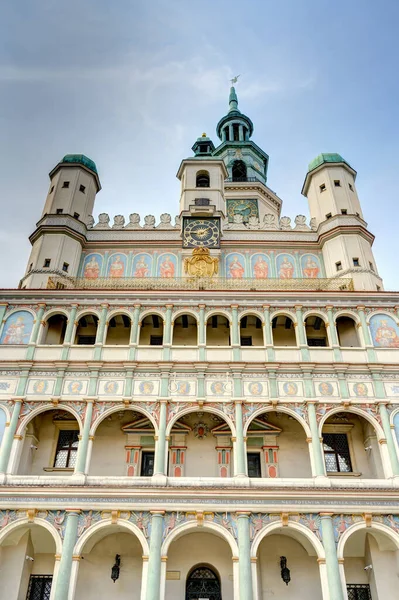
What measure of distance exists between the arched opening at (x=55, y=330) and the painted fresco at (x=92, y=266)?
3.99m

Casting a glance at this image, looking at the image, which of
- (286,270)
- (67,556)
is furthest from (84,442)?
(286,270)

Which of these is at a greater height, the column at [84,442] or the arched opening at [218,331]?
the arched opening at [218,331]

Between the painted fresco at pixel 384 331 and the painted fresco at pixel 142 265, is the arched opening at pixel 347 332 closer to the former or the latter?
the painted fresco at pixel 384 331

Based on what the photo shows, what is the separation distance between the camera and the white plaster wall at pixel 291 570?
1873 cm

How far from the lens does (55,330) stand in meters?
23.6

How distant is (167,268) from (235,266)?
11.6ft

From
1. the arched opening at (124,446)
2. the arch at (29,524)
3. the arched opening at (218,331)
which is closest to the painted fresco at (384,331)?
the arched opening at (218,331)

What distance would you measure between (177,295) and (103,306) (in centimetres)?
325

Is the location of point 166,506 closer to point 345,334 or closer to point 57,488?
point 57,488

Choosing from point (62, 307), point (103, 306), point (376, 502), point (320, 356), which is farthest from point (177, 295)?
point (376, 502)

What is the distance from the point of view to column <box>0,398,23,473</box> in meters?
19.1

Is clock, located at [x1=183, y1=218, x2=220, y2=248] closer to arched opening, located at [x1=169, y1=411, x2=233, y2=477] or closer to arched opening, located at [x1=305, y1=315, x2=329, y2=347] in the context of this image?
arched opening, located at [x1=305, y1=315, x2=329, y2=347]

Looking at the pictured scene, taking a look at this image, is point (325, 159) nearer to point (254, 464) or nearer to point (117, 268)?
point (117, 268)

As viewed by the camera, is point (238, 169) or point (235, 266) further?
point (238, 169)
